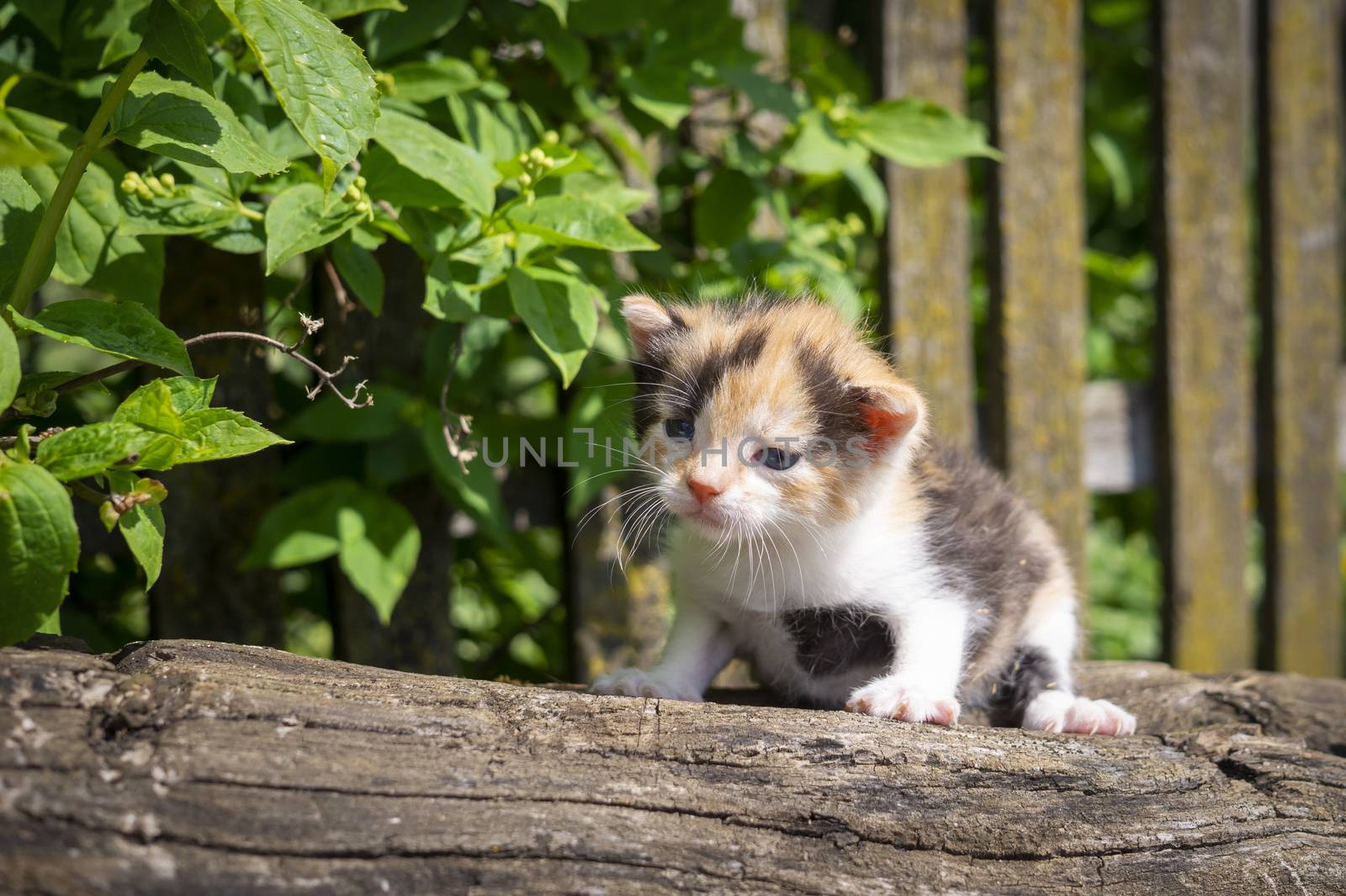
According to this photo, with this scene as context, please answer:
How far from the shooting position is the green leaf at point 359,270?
216cm

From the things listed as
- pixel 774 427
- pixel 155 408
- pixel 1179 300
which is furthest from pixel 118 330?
pixel 1179 300

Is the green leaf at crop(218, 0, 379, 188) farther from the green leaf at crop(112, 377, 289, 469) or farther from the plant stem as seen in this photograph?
the green leaf at crop(112, 377, 289, 469)

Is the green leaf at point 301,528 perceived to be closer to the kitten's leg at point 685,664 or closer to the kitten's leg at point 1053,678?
the kitten's leg at point 685,664

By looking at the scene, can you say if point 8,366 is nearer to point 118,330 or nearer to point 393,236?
point 118,330

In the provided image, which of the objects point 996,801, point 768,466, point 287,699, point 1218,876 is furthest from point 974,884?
point 287,699

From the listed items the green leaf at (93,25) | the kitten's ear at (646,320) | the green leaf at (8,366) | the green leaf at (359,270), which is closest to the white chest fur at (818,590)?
the kitten's ear at (646,320)

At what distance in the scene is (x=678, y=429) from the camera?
2367 mm

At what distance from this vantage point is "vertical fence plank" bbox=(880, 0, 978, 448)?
3.39 m

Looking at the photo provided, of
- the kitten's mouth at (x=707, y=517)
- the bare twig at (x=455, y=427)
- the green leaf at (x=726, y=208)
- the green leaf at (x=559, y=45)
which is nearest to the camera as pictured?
the kitten's mouth at (x=707, y=517)

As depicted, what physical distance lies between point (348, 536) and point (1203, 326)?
2919 mm

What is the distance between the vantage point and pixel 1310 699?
8.94 ft

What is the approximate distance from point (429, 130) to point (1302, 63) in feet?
11.0

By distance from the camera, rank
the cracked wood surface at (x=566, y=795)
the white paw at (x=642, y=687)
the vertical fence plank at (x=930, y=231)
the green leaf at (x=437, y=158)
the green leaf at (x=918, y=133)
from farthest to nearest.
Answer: the vertical fence plank at (x=930, y=231) < the green leaf at (x=918, y=133) < the white paw at (x=642, y=687) < the green leaf at (x=437, y=158) < the cracked wood surface at (x=566, y=795)

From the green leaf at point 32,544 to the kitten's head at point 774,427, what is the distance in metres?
1.08
